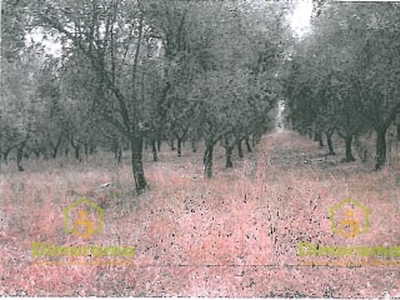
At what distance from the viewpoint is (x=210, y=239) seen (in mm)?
6910

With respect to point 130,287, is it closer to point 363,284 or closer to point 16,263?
point 16,263

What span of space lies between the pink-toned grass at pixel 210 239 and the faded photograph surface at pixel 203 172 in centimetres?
3

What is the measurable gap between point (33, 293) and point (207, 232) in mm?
2571

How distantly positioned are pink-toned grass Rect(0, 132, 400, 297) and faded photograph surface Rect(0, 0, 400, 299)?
0.03 m

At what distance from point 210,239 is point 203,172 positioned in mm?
8057

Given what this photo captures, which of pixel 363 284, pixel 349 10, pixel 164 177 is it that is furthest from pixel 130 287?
pixel 349 10

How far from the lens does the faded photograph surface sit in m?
6.30

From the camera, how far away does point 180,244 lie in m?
7.09
